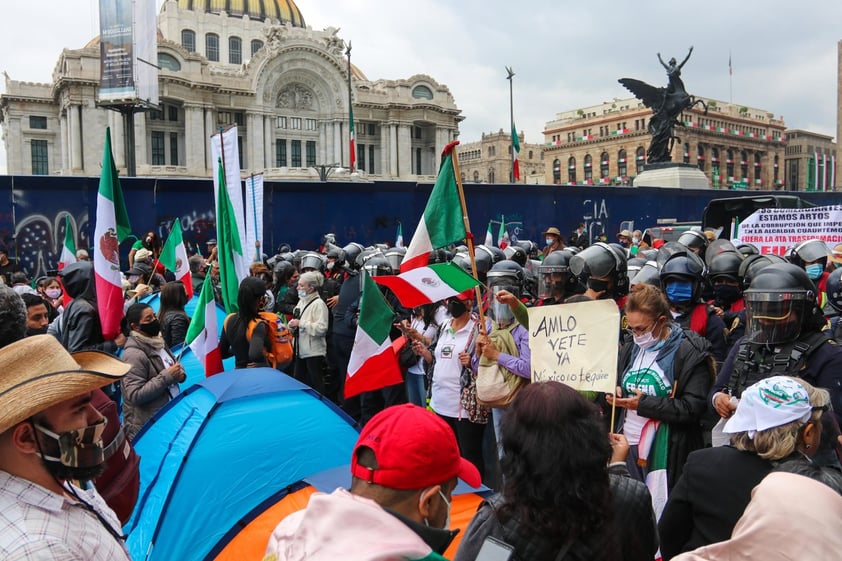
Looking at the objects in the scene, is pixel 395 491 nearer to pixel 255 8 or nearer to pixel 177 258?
pixel 177 258

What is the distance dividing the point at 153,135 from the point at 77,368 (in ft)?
213

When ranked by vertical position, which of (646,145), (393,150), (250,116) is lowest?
(393,150)

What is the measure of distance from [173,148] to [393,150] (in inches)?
859

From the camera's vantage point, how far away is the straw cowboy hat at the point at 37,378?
1.74 metres

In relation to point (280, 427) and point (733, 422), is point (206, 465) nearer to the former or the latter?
point (280, 427)

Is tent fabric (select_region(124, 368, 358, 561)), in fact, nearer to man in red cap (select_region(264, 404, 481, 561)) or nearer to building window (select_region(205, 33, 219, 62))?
man in red cap (select_region(264, 404, 481, 561))

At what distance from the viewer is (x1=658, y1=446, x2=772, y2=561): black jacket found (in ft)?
7.42

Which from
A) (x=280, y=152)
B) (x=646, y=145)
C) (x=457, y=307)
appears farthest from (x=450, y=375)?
(x=646, y=145)

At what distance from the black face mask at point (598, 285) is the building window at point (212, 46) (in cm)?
8260

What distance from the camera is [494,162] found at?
96.7m

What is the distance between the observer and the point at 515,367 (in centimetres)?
411

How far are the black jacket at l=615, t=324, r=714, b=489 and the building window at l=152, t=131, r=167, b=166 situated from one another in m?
63.7

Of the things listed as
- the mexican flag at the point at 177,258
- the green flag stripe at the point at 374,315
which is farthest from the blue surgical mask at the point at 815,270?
the mexican flag at the point at 177,258

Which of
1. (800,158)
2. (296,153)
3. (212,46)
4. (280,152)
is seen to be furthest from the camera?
(800,158)
